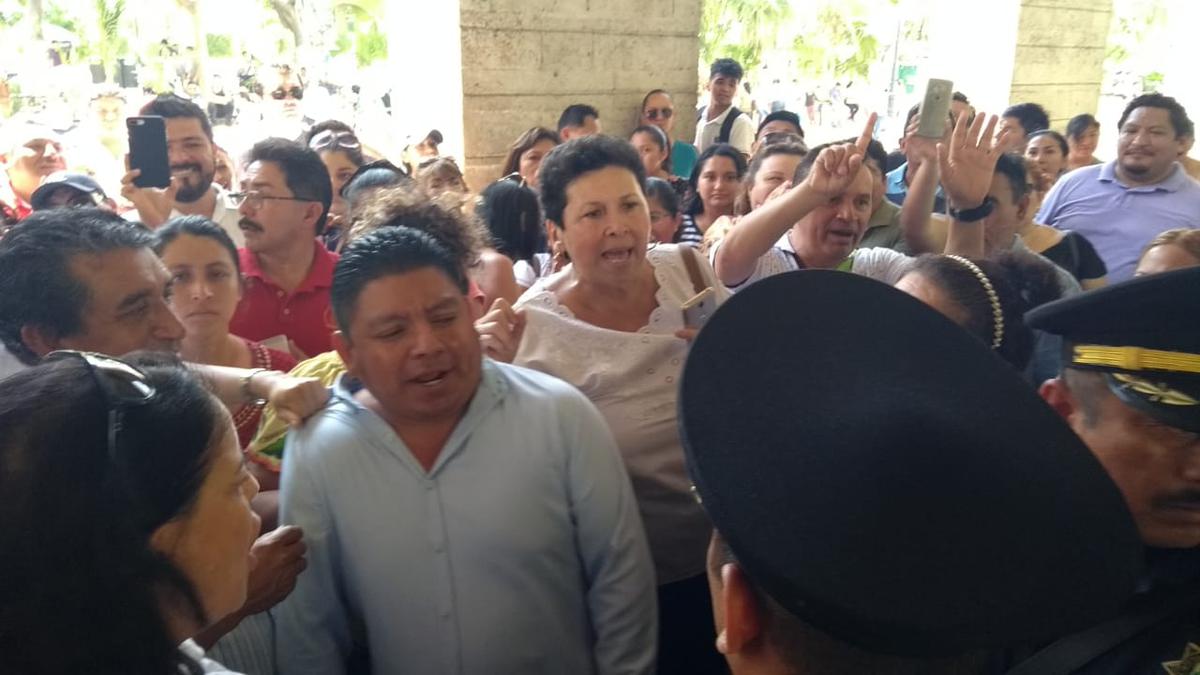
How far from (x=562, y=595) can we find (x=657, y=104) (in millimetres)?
4794

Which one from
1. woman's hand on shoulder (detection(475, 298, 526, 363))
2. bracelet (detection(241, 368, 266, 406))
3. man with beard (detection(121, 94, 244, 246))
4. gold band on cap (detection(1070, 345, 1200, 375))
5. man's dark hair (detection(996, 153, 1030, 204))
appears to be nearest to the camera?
gold band on cap (detection(1070, 345, 1200, 375))

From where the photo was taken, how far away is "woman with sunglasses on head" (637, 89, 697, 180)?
19.1 ft

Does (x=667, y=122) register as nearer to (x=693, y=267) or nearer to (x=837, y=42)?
(x=693, y=267)

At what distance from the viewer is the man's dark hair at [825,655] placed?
0.80m

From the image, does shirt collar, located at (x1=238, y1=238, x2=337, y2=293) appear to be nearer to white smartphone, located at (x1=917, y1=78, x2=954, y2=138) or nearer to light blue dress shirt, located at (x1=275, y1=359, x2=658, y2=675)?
light blue dress shirt, located at (x1=275, y1=359, x2=658, y2=675)

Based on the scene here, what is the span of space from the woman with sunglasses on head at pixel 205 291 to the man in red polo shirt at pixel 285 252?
0.95 feet

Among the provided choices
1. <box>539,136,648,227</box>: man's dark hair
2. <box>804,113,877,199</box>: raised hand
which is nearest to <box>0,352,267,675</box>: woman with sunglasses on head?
<box>539,136,648,227</box>: man's dark hair

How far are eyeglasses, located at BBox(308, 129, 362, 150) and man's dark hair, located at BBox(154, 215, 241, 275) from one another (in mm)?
1562

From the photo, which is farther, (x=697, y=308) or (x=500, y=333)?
(x=697, y=308)

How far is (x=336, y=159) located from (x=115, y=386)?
2.92 m

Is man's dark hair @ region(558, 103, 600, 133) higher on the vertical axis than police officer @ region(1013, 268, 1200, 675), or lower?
higher

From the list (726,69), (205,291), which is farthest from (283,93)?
(205,291)

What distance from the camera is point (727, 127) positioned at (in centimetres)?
594

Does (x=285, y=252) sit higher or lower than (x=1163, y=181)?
lower
